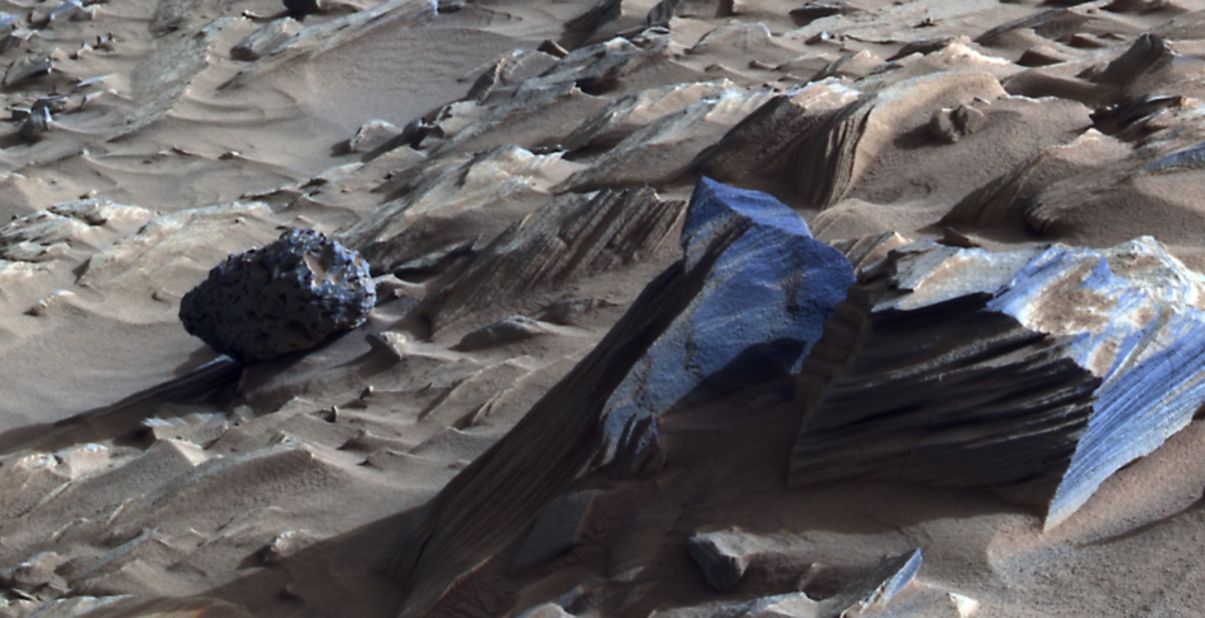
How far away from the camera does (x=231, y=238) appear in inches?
190

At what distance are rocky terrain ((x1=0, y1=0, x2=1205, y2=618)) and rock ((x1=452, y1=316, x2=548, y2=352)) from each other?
0.04 feet

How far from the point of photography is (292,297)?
11.8ft

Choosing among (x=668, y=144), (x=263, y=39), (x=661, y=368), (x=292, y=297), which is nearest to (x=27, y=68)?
(x=263, y=39)

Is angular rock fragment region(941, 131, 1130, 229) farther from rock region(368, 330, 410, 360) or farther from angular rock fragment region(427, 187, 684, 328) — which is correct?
rock region(368, 330, 410, 360)

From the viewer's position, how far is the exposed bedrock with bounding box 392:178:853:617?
211 cm

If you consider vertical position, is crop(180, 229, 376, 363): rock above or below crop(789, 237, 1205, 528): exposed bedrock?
below

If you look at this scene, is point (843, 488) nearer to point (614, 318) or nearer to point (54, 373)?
point (614, 318)

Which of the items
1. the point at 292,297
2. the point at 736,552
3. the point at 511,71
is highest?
the point at 736,552

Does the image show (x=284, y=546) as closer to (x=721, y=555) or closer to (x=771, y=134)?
(x=721, y=555)

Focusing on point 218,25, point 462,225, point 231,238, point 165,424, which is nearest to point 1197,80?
point 462,225

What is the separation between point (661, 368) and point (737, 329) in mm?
122

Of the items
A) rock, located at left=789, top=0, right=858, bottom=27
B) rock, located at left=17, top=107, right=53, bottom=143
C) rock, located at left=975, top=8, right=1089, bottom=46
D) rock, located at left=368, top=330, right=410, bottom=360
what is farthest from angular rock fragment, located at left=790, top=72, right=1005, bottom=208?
rock, located at left=17, top=107, right=53, bottom=143

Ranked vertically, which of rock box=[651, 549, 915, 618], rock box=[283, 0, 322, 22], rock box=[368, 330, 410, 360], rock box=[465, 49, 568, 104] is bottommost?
rock box=[283, 0, 322, 22]

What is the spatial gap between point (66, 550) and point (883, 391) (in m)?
1.70
